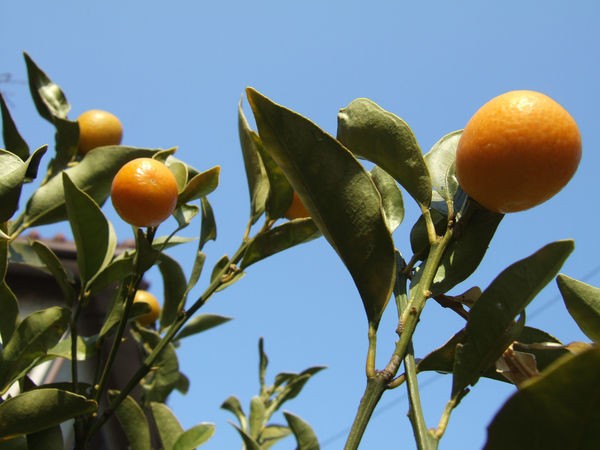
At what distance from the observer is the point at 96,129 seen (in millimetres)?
1531

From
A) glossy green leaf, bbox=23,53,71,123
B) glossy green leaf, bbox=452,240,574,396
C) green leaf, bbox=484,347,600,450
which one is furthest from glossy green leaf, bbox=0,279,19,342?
green leaf, bbox=484,347,600,450

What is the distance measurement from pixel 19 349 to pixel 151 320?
774mm

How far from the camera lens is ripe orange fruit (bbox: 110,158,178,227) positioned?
3.09ft

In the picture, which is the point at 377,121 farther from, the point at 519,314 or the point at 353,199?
the point at 519,314

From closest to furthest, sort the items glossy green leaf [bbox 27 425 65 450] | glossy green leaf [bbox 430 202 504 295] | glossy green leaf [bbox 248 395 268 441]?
glossy green leaf [bbox 430 202 504 295] < glossy green leaf [bbox 27 425 65 450] < glossy green leaf [bbox 248 395 268 441]

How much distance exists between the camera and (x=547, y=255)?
A: 582 mm

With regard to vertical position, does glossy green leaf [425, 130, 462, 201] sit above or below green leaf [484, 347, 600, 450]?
above

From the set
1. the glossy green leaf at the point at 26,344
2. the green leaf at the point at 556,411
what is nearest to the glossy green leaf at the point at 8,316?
the glossy green leaf at the point at 26,344

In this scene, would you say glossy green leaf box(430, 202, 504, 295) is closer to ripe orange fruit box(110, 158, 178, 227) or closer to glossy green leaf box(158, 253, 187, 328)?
ripe orange fruit box(110, 158, 178, 227)

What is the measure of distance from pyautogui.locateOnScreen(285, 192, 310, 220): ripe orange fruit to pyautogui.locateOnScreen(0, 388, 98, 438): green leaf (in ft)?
1.39

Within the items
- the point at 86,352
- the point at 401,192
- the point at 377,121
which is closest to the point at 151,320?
the point at 86,352

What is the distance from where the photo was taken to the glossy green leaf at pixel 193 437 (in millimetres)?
1305

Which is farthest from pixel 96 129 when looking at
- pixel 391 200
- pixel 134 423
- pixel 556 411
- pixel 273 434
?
pixel 556 411

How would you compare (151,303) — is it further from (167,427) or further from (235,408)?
(235,408)
